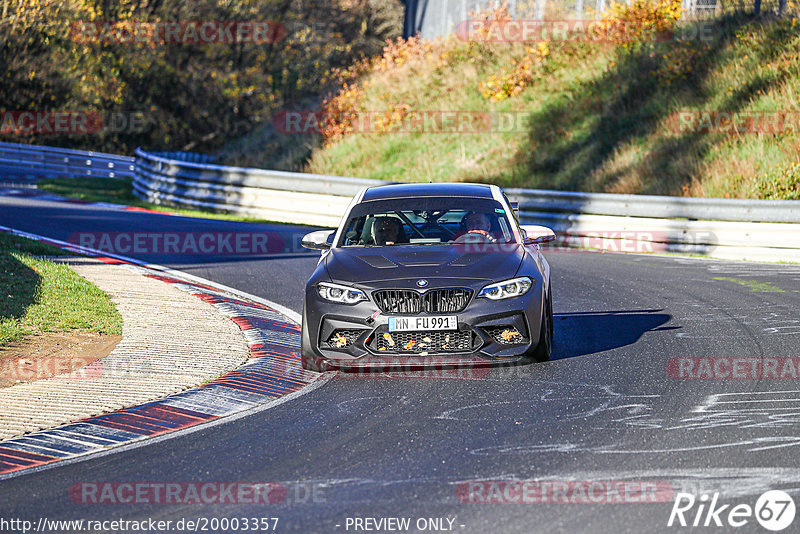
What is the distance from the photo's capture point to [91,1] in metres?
39.1

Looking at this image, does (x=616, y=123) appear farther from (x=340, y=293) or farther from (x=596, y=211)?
(x=340, y=293)

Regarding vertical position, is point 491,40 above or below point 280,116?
above

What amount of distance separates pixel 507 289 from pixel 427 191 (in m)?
1.99

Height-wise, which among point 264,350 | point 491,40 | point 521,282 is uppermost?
point 491,40

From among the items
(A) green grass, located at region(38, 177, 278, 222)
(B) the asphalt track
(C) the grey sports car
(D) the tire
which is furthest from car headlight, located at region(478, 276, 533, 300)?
(A) green grass, located at region(38, 177, 278, 222)

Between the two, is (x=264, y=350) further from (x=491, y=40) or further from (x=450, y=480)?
(x=491, y=40)

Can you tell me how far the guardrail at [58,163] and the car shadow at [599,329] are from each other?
27407 millimetres

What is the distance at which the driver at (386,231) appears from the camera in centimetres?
964

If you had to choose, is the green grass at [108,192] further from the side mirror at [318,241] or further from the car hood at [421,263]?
the car hood at [421,263]

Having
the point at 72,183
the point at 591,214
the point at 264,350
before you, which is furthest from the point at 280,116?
the point at 264,350

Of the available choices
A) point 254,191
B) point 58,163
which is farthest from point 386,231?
point 58,163

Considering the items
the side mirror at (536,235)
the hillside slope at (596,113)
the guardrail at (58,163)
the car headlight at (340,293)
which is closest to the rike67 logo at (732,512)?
the car headlight at (340,293)

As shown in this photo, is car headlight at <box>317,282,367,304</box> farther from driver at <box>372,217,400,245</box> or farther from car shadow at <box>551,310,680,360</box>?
car shadow at <box>551,310,680,360</box>

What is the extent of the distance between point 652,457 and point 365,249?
399cm
